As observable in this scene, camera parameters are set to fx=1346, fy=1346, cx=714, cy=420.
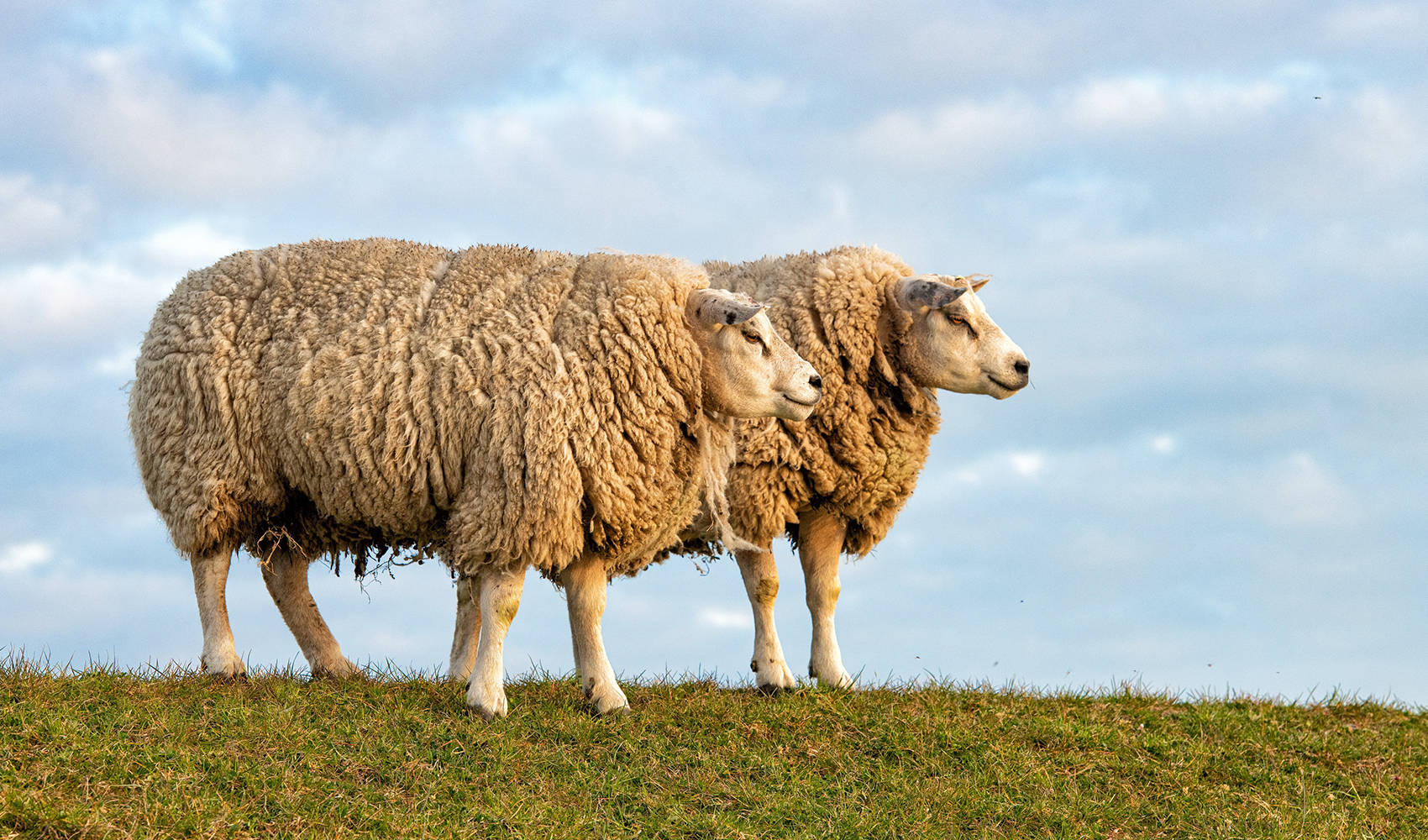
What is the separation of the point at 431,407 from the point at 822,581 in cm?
353

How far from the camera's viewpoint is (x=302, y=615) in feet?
33.6

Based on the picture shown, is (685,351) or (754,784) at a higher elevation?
(685,351)

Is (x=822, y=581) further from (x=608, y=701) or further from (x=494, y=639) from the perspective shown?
(x=494, y=639)

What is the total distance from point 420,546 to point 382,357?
1.37 meters

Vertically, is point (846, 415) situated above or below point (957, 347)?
below

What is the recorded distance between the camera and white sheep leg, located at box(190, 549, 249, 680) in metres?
9.63

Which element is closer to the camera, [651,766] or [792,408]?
[651,766]

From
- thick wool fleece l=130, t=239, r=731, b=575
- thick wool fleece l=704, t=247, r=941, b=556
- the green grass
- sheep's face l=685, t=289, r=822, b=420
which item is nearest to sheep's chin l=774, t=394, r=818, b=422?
sheep's face l=685, t=289, r=822, b=420

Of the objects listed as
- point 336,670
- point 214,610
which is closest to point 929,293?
point 336,670

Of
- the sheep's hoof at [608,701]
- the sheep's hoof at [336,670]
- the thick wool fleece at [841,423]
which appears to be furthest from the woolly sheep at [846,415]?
the sheep's hoof at [336,670]

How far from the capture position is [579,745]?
8.28 m

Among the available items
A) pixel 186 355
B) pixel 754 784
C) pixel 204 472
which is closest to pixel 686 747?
pixel 754 784

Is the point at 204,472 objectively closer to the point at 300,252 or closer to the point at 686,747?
the point at 300,252

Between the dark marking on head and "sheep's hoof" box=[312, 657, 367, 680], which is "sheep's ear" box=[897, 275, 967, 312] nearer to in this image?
the dark marking on head
